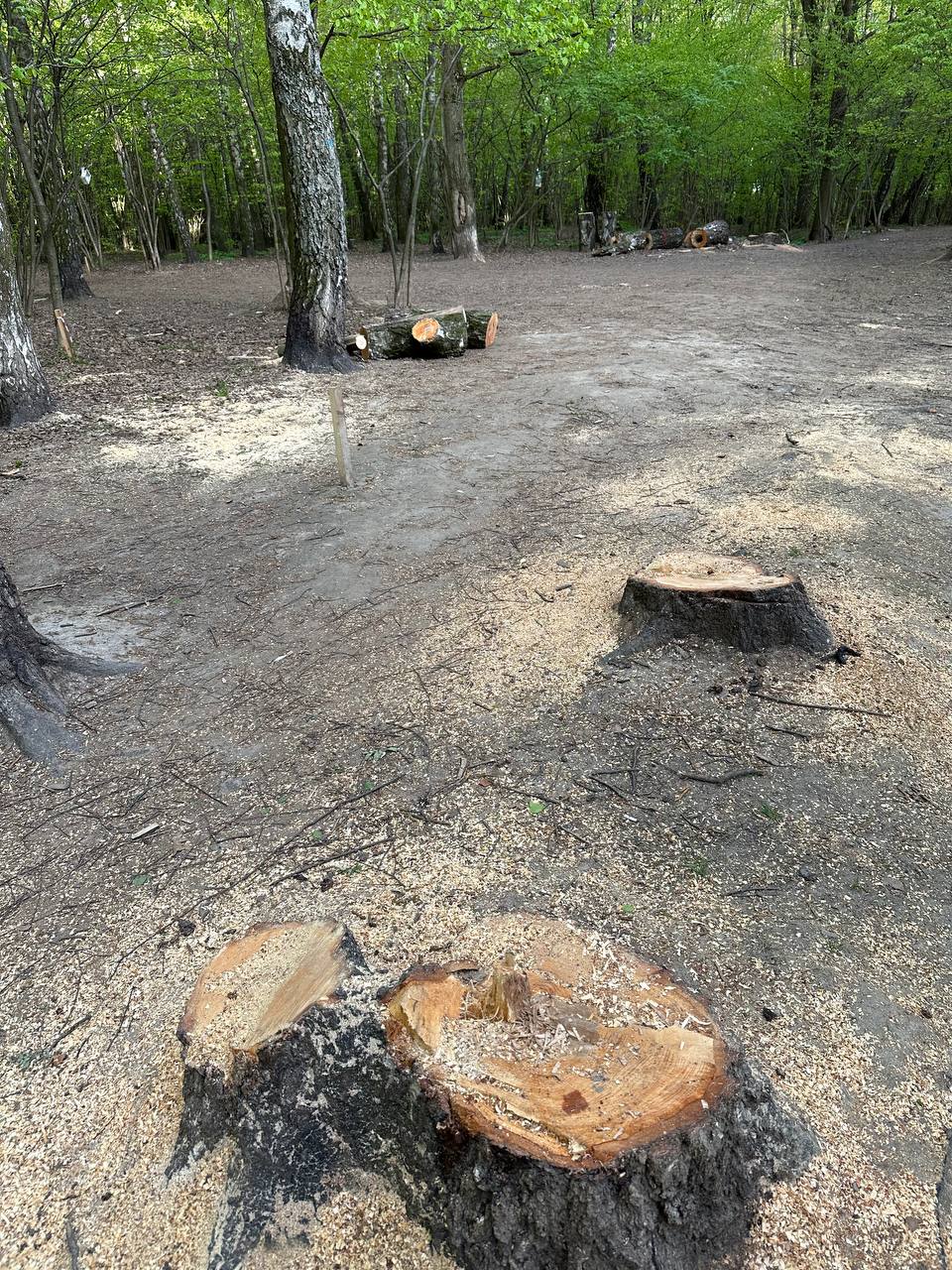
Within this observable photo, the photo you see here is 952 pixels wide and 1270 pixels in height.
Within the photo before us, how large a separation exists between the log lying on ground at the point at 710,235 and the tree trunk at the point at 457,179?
6735 mm

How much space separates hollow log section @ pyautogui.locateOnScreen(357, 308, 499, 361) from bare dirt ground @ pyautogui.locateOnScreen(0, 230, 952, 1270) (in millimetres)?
3257

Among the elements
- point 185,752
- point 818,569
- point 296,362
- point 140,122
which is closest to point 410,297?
point 296,362

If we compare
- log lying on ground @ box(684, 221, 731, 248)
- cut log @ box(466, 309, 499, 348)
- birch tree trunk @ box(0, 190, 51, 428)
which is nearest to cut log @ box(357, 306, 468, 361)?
cut log @ box(466, 309, 499, 348)

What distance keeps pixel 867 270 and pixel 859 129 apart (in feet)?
13.8

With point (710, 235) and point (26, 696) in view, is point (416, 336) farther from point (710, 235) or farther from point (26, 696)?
point (710, 235)

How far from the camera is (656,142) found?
77.9 feet

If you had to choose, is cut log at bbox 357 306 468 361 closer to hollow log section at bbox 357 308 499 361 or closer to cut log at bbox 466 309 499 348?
hollow log section at bbox 357 308 499 361

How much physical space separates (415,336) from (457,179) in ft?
41.6

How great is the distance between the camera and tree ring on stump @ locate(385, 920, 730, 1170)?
57.2 inches

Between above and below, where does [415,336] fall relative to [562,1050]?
above

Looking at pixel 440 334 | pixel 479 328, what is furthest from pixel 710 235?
pixel 440 334

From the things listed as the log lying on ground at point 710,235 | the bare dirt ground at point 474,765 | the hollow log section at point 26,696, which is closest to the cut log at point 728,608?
the bare dirt ground at point 474,765

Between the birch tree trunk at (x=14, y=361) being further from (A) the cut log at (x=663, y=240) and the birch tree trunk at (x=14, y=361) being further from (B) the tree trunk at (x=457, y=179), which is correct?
(A) the cut log at (x=663, y=240)

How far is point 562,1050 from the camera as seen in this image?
1.60 meters
